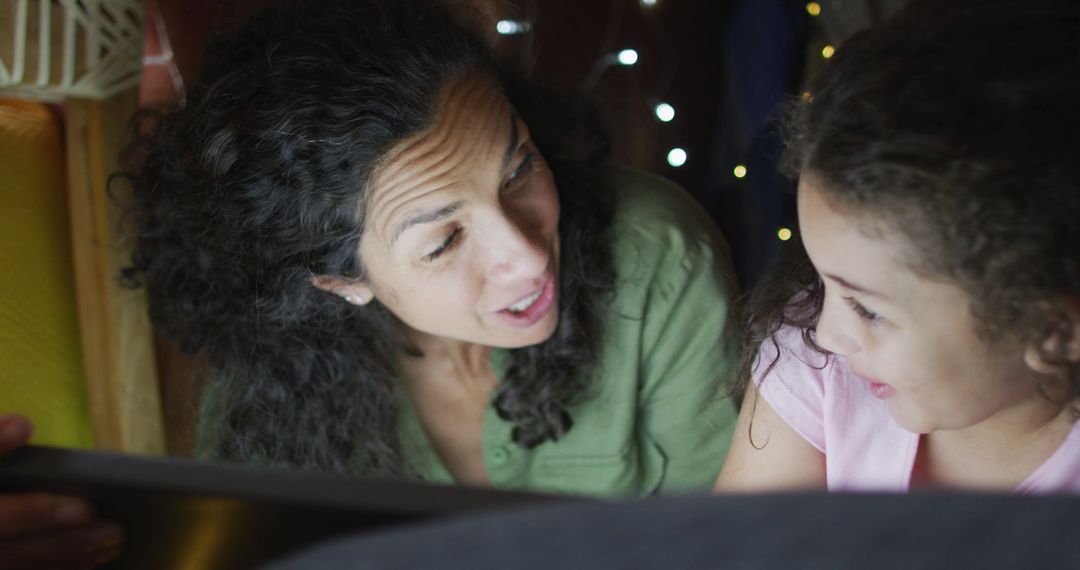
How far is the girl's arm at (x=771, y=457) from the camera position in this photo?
3.17 feet

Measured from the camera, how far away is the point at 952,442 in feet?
2.93

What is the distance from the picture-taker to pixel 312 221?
3.40ft

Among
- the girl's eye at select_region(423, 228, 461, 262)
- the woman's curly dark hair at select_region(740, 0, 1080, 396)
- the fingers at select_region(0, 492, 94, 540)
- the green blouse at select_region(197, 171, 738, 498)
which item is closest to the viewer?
the fingers at select_region(0, 492, 94, 540)

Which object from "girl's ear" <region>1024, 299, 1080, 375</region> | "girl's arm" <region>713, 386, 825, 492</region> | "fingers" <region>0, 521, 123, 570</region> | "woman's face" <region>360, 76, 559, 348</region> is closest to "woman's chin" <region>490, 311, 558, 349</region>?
"woman's face" <region>360, 76, 559, 348</region>

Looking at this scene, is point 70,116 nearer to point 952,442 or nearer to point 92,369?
point 92,369

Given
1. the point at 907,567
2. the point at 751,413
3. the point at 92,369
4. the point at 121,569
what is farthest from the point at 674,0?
the point at 907,567

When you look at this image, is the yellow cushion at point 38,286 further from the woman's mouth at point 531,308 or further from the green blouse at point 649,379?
the woman's mouth at point 531,308

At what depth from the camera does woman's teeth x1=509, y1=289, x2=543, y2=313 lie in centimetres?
111

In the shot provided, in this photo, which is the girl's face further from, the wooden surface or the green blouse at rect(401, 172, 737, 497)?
the wooden surface

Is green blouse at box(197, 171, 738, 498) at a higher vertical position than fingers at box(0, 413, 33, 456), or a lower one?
lower

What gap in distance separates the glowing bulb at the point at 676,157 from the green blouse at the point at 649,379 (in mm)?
162

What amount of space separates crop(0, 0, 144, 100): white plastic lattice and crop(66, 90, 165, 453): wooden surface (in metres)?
0.04

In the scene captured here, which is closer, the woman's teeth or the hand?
the hand

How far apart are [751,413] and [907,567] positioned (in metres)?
0.75
